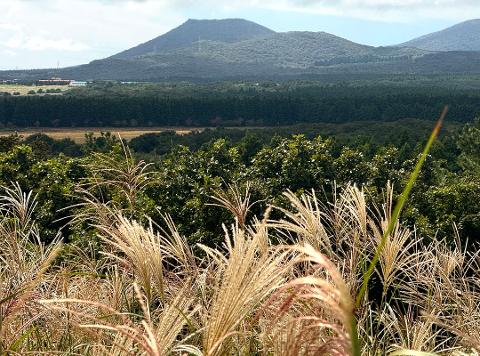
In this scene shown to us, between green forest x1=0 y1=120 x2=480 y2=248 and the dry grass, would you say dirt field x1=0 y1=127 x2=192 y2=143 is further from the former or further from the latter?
the dry grass

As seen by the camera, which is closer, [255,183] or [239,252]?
[239,252]

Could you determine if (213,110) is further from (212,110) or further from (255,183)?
(255,183)

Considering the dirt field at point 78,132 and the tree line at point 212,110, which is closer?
the dirt field at point 78,132

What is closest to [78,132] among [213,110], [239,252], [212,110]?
[212,110]

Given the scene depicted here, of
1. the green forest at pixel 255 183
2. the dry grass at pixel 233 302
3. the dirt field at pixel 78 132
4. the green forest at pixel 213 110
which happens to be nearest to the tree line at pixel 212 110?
the green forest at pixel 213 110

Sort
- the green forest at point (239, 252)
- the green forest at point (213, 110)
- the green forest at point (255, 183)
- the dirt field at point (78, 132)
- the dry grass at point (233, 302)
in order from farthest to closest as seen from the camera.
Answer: the green forest at point (213, 110) < the dirt field at point (78, 132) < the green forest at point (255, 183) < the green forest at point (239, 252) < the dry grass at point (233, 302)

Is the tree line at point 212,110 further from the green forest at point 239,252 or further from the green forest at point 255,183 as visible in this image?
the green forest at point 255,183

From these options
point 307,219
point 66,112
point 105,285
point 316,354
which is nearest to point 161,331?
point 316,354

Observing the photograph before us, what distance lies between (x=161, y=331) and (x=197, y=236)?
1366cm

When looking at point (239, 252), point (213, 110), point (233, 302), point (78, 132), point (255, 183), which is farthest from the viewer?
point (213, 110)

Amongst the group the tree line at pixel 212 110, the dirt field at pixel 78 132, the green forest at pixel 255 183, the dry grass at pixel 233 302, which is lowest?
the dirt field at pixel 78 132

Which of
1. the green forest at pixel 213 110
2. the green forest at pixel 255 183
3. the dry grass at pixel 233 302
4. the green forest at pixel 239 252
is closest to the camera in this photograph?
the dry grass at pixel 233 302

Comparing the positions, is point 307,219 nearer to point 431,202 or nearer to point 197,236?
point 197,236

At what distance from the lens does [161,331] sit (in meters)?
2.12
